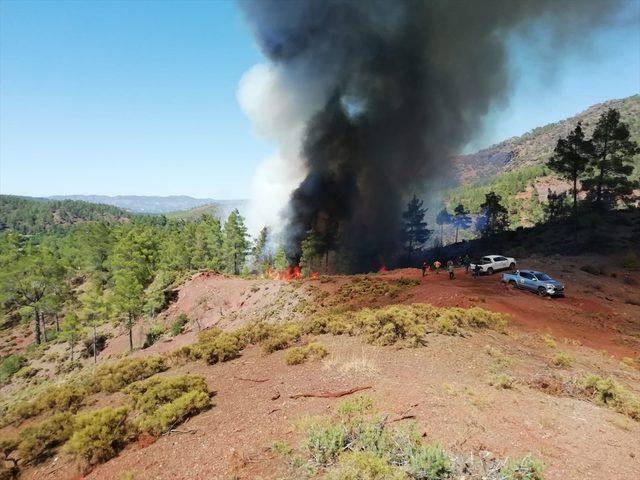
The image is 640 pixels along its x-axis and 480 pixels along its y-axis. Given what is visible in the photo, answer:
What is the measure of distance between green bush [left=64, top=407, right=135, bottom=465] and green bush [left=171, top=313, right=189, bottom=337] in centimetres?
3473

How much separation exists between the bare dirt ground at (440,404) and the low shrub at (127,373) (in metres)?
1.48

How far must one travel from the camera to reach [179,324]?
142 feet

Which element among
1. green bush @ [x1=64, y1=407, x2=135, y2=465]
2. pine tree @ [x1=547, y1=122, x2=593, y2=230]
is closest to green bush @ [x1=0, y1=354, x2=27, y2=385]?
green bush @ [x1=64, y1=407, x2=135, y2=465]

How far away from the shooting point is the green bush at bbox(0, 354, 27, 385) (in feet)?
140

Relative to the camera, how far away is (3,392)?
3934 cm

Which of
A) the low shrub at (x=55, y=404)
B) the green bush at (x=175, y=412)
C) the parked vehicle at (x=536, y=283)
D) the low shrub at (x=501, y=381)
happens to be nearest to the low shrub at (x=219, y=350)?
the low shrub at (x=55, y=404)

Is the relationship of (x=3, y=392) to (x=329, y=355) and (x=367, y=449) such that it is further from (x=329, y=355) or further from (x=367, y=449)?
(x=367, y=449)

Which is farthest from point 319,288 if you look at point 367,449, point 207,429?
point 367,449

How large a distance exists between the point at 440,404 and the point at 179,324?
39.9 meters

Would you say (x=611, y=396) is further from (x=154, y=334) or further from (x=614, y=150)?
(x=614, y=150)

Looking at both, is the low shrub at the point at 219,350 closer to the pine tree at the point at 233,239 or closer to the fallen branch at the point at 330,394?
the fallen branch at the point at 330,394

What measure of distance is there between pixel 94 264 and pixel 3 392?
26.7m

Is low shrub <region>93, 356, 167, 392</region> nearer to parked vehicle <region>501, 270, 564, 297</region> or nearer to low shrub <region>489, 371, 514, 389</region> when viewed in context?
low shrub <region>489, 371, 514, 389</region>

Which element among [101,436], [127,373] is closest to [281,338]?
[127,373]
